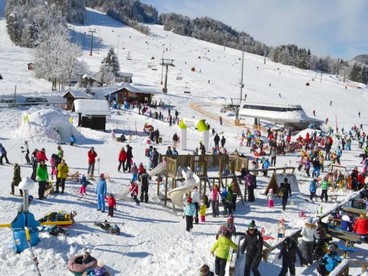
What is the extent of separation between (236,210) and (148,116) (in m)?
25.2

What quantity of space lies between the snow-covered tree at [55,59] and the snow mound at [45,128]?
105 ft

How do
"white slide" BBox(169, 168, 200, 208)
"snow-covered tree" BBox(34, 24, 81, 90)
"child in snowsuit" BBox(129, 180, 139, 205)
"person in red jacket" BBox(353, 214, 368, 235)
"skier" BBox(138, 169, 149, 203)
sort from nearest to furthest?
"person in red jacket" BBox(353, 214, 368, 235) < "white slide" BBox(169, 168, 200, 208) < "child in snowsuit" BBox(129, 180, 139, 205) < "skier" BBox(138, 169, 149, 203) < "snow-covered tree" BBox(34, 24, 81, 90)

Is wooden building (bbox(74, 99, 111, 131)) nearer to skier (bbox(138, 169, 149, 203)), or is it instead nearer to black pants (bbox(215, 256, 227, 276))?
skier (bbox(138, 169, 149, 203))

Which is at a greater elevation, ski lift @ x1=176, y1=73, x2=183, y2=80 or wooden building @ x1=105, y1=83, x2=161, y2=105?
ski lift @ x1=176, y1=73, x2=183, y2=80

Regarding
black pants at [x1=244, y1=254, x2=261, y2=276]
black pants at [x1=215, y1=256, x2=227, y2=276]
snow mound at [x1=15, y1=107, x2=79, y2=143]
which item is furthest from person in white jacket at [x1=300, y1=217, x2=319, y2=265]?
snow mound at [x1=15, y1=107, x2=79, y2=143]

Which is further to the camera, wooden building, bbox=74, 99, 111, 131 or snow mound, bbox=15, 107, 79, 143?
wooden building, bbox=74, 99, 111, 131

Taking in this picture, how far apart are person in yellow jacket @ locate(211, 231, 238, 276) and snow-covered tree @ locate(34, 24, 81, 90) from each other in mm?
52044

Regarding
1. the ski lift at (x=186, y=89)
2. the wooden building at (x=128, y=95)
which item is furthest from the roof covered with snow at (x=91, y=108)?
the ski lift at (x=186, y=89)

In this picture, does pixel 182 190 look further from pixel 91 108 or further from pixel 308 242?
pixel 91 108

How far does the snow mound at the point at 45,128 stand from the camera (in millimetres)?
25859

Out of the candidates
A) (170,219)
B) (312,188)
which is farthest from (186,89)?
(170,219)

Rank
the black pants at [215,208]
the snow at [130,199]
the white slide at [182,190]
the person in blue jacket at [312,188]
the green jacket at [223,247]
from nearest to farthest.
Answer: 1. the green jacket at [223,247]
2. the snow at [130,199]
3. the black pants at [215,208]
4. the white slide at [182,190]
5. the person in blue jacket at [312,188]

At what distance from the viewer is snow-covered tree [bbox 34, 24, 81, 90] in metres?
59.7

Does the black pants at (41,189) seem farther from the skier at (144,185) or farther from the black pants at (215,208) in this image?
the black pants at (215,208)
